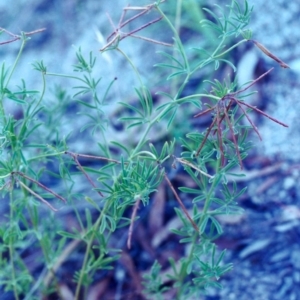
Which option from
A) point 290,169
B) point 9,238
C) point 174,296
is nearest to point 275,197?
point 290,169

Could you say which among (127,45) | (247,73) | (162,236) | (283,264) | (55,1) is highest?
(55,1)

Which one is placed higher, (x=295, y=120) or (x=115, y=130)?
(x=115, y=130)

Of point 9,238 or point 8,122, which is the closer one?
point 8,122

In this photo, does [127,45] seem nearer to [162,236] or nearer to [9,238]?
[162,236]

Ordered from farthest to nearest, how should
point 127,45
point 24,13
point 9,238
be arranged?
point 24,13
point 127,45
point 9,238

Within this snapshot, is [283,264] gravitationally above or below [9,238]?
below

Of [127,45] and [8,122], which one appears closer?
[8,122]

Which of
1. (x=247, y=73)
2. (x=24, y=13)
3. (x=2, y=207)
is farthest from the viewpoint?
(x=24, y=13)

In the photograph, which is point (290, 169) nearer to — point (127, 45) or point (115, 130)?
point (115, 130)

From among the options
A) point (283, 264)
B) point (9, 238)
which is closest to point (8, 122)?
point (9, 238)
